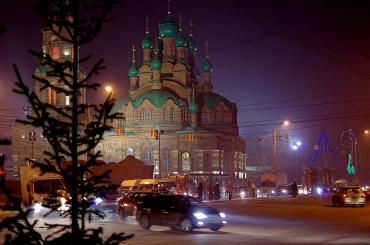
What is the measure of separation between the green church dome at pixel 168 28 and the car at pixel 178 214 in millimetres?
81572

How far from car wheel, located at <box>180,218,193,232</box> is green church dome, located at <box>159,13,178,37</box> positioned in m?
83.4

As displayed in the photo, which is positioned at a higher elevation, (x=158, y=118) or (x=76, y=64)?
(x=158, y=118)

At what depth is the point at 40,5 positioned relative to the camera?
6.74 m

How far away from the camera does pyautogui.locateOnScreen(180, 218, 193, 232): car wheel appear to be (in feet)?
78.5

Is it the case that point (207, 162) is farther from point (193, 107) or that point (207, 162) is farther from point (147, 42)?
point (147, 42)

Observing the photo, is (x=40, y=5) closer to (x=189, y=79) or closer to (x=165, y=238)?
(x=165, y=238)

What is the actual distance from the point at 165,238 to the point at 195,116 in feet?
259

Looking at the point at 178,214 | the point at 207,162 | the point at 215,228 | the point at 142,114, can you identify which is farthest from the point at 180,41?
the point at 215,228

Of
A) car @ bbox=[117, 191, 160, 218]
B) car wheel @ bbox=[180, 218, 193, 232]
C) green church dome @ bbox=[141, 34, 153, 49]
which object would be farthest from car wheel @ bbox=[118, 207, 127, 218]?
green church dome @ bbox=[141, 34, 153, 49]

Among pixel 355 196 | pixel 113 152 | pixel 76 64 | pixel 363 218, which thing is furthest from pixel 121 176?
pixel 76 64

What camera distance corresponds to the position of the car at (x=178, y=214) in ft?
78.6

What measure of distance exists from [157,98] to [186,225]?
7561 centimetres

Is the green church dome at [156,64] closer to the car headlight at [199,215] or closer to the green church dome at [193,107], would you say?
the green church dome at [193,107]

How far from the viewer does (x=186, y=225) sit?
78.7 feet
